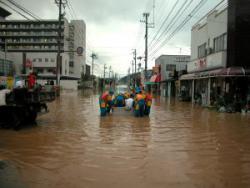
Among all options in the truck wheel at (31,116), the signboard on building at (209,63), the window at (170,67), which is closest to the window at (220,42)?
the signboard on building at (209,63)

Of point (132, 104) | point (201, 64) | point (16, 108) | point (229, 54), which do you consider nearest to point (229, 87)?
point (229, 54)

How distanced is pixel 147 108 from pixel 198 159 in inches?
365

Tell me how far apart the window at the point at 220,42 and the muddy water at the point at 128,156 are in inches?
495

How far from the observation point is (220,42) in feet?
78.9

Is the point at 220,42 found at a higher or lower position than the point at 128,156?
higher

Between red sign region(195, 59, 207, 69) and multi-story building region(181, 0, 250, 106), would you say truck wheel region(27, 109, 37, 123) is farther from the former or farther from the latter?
red sign region(195, 59, 207, 69)

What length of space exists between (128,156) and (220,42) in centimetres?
1944

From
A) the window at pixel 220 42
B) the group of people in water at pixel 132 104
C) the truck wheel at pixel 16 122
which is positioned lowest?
Result: the truck wheel at pixel 16 122

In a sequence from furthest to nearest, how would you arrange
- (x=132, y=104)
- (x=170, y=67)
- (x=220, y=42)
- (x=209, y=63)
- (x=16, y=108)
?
1. (x=170, y=67)
2. (x=209, y=63)
3. (x=220, y=42)
4. (x=132, y=104)
5. (x=16, y=108)

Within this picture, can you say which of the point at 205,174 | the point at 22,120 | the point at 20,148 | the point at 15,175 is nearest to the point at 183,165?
the point at 205,174

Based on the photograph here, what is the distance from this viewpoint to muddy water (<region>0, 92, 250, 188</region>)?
558 centimetres

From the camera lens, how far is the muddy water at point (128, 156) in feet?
18.3

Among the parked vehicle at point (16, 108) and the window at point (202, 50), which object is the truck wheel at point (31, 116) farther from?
the window at point (202, 50)

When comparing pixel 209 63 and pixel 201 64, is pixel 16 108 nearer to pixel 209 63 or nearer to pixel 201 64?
pixel 209 63
